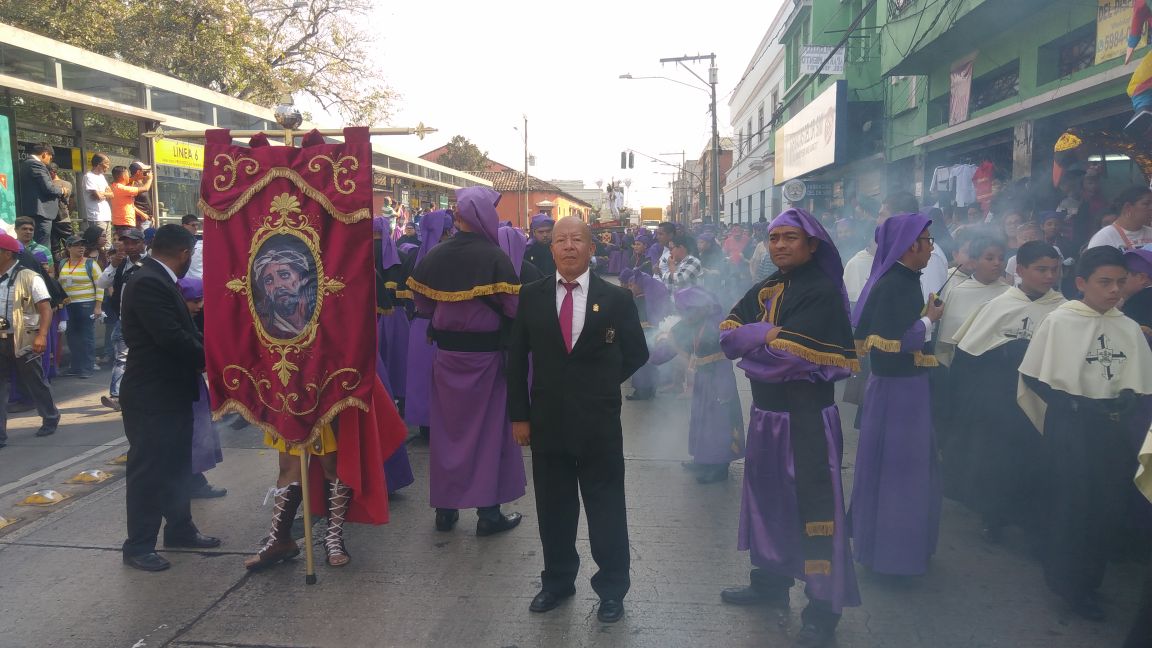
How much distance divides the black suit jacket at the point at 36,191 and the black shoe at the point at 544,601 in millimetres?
→ 10332

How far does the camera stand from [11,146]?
11312 mm

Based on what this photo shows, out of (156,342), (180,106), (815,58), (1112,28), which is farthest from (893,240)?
(815,58)

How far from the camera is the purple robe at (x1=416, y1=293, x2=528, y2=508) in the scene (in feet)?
16.2

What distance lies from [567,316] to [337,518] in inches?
75.7

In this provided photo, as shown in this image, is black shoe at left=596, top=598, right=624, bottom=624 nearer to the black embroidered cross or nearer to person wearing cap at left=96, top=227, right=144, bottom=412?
the black embroidered cross

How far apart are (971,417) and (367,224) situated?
3895 mm

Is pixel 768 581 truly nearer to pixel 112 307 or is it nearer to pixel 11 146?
pixel 112 307

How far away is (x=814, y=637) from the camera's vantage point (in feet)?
11.7

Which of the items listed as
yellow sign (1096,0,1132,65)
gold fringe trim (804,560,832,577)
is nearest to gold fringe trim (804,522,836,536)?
gold fringe trim (804,560,832,577)

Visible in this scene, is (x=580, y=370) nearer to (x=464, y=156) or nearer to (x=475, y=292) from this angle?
(x=475, y=292)

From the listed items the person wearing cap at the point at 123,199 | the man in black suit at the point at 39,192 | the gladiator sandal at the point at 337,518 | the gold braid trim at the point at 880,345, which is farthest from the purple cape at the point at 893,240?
the person wearing cap at the point at 123,199

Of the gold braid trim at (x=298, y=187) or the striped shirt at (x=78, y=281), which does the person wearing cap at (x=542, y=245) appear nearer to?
the striped shirt at (x=78, y=281)

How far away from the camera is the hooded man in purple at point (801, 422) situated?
3.58 m

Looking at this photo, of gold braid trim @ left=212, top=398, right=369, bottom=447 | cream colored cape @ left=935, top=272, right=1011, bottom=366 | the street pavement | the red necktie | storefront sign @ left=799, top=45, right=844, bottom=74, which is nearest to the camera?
the street pavement
